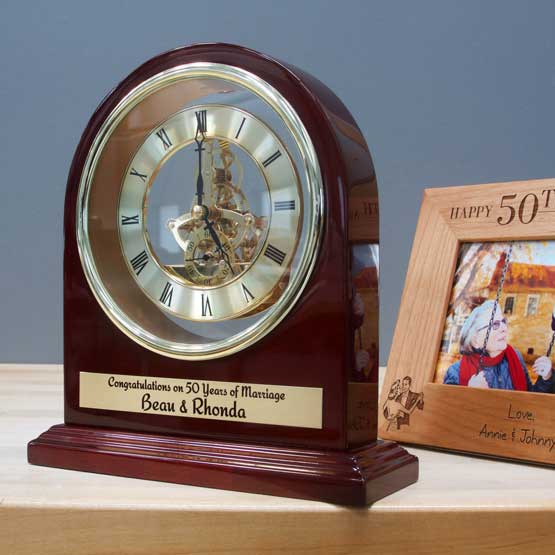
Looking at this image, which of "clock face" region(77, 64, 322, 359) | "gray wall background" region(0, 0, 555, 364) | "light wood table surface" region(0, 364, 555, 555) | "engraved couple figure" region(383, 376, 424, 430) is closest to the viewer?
"light wood table surface" region(0, 364, 555, 555)

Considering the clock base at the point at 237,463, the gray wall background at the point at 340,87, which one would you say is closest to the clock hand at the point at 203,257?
the clock base at the point at 237,463

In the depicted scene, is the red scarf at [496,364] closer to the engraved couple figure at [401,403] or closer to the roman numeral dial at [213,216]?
the engraved couple figure at [401,403]

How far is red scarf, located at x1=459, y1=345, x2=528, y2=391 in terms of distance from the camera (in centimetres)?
95

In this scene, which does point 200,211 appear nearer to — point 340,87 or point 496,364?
point 496,364

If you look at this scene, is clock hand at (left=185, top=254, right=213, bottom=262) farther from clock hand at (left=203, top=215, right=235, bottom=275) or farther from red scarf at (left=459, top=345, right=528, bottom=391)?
Answer: red scarf at (left=459, top=345, right=528, bottom=391)

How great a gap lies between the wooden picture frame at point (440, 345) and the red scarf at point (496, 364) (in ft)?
0.04

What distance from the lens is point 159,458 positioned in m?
0.87

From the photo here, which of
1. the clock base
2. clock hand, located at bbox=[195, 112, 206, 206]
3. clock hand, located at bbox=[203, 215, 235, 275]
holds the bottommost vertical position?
the clock base

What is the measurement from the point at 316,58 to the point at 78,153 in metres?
0.74

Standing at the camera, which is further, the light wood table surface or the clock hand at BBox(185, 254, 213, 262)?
the clock hand at BBox(185, 254, 213, 262)

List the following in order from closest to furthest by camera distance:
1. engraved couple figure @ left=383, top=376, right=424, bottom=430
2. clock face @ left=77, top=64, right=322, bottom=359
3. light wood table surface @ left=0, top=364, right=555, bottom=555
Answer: light wood table surface @ left=0, top=364, right=555, bottom=555 < clock face @ left=77, top=64, right=322, bottom=359 < engraved couple figure @ left=383, top=376, right=424, bottom=430

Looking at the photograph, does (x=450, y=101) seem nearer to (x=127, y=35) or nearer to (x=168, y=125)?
(x=127, y=35)

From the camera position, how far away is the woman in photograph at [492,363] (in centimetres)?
94

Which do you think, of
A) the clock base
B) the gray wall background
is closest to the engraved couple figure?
the clock base
